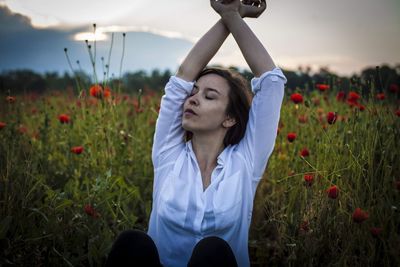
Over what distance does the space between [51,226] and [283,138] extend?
5.58 feet

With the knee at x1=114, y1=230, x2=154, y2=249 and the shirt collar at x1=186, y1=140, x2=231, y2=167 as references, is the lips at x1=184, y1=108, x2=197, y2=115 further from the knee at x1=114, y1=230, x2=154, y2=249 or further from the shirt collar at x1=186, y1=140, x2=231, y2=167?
the knee at x1=114, y1=230, x2=154, y2=249

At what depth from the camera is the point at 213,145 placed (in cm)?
193

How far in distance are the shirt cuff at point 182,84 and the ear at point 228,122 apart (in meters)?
0.20

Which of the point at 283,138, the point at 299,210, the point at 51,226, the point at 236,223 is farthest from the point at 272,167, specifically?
the point at 51,226

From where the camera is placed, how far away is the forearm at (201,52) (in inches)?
75.4

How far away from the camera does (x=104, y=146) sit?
2838mm

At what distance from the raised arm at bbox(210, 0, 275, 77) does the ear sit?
228mm

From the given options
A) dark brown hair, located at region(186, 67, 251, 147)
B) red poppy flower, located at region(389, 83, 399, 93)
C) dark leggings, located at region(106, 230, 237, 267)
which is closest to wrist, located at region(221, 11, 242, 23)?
dark brown hair, located at region(186, 67, 251, 147)

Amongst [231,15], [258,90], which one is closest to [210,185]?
[258,90]

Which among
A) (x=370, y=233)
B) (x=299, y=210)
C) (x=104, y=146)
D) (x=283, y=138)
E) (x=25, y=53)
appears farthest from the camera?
(x=25, y=53)

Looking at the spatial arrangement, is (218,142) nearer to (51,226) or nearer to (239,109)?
(239,109)

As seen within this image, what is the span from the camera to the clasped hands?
1.88 metres

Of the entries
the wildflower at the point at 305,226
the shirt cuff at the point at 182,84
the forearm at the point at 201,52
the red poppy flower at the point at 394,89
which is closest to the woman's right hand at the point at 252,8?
the forearm at the point at 201,52

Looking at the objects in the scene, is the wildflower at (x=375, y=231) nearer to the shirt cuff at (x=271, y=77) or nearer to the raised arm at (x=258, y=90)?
the raised arm at (x=258, y=90)
